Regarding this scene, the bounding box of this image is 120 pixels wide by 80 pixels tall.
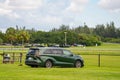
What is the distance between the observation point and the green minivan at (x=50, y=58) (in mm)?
30156

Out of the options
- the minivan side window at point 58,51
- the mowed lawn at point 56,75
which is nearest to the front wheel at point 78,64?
the minivan side window at point 58,51

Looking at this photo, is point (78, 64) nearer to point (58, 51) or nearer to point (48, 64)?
point (58, 51)

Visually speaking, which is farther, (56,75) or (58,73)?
(58,73)

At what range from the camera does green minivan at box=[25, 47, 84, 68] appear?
30.2 meters

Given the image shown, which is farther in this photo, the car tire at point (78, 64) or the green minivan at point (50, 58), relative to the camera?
the car tire at point (78, 64)

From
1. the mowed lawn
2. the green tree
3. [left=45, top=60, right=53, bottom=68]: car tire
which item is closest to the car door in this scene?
[left=45, top=60, right=53, bottom=68]: car tire

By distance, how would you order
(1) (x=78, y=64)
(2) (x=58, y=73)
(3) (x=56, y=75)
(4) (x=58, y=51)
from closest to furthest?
1. (3) (x=56, y=75)
2. (2) (x=58, y=73)
3. (4) (x=58, y=51)
4. (1) (x=78, y=64)

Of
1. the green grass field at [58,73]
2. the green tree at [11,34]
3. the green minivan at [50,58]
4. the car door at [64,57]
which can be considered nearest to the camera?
the green grass field at [58,73]

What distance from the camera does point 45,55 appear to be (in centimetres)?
3041

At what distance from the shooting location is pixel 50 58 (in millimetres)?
30578

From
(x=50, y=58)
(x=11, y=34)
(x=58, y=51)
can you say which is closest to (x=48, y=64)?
(x=50, y=58)

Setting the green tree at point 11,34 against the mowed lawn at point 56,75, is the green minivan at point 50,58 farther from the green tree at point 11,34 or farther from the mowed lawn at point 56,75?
the green tree at point 11,34

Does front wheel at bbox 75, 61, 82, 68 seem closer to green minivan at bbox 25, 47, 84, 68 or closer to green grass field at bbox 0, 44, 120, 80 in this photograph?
green minivan at bbox 25, 47, 84, 68

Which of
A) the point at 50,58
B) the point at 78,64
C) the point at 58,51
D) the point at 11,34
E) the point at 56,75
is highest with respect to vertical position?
the point at 11,34
